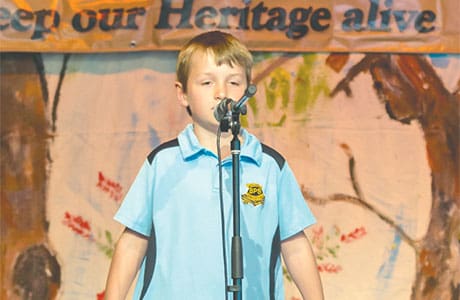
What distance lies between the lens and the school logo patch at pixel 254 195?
2.76 meters

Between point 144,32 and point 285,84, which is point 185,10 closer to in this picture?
point 144,32

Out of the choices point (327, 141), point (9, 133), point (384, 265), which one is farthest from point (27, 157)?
point (384, 265)

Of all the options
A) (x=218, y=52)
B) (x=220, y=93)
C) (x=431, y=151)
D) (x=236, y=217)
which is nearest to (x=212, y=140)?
(x=220, y=93)

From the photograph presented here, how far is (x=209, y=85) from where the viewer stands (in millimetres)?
2830

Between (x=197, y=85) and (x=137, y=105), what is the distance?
5.38 feet

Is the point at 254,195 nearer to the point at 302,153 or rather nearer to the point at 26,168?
the point at 302,153

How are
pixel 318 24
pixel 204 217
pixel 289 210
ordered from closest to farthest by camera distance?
pixel 204 217, pixel 289 210, pixel 318 24

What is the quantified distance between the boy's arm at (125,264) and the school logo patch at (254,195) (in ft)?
1.10

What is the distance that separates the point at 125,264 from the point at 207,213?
0.97 ft

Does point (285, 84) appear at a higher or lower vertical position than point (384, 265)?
higher

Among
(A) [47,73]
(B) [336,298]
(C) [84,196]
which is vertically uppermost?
(A) [47,73]

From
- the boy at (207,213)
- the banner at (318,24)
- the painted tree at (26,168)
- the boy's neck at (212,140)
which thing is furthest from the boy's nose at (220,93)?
the painted tree at (26,168)

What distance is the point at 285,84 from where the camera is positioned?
4395 millimetres

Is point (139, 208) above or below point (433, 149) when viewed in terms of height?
below
